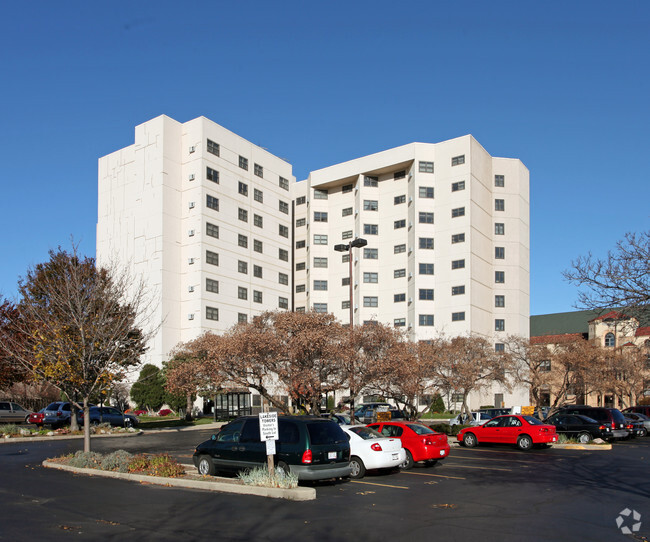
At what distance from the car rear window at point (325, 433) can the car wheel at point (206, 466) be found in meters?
2.92

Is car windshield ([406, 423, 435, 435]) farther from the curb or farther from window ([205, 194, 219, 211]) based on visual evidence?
window ([205, 194, 219, 211])

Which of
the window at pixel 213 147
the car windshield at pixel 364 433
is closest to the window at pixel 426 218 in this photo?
the window at pixel 213 147

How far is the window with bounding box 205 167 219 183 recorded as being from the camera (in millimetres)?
60097

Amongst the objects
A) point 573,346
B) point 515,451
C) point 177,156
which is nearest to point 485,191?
point 573,346

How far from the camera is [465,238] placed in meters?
61.7

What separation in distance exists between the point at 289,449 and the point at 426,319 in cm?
4879

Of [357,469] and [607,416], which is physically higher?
[357,469]

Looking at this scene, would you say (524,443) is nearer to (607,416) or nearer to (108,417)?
(607,416)

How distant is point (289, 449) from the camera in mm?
15188

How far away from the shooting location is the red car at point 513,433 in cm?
2727

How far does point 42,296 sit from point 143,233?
61.7ft

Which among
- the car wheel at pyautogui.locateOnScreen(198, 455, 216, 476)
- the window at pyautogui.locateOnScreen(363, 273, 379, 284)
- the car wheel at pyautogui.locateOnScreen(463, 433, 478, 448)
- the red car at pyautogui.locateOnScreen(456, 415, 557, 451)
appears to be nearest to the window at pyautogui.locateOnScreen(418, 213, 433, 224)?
the window at pyautogui.locateOnScreen(363, 273, 379, 284)

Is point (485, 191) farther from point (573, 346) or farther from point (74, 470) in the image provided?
point (74, 470)

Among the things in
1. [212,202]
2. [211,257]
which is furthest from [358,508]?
[212,202]
